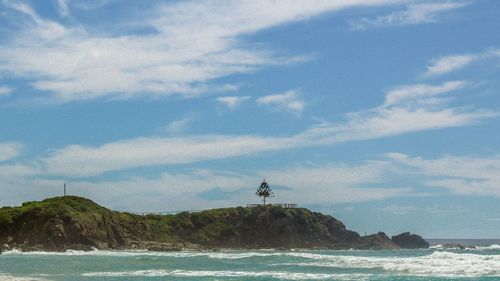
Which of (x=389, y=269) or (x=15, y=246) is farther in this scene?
(x=15, y=246)

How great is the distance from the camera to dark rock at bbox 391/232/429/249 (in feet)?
429

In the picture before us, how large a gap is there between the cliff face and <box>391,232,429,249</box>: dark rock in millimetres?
2627

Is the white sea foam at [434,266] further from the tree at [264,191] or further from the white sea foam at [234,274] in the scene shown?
the tree at [264,191]

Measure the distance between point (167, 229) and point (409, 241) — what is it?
152ft

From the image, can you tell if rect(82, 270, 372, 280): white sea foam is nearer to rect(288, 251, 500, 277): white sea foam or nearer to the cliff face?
rect(288, 251, 500, 277): white sea foam

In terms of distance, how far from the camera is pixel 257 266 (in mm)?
51125

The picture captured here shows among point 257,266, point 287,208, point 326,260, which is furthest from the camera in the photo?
point 287,208

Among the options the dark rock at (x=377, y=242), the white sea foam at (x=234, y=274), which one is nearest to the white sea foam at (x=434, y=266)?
the white sea foam at (x=234, y=274)

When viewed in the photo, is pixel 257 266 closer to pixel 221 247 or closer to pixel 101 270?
pixel 101 270

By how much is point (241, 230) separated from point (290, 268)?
6921cm

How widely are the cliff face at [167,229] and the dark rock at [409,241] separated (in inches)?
103

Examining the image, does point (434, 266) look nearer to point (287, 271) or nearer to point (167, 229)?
point (287, 271)

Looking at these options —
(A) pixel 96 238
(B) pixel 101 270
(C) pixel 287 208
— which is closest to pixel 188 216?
(C) pixel 287 208

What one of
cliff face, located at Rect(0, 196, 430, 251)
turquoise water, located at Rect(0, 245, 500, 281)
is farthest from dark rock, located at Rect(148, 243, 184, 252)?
turquoise water, located at Rect(0, 245, 500, 281)
